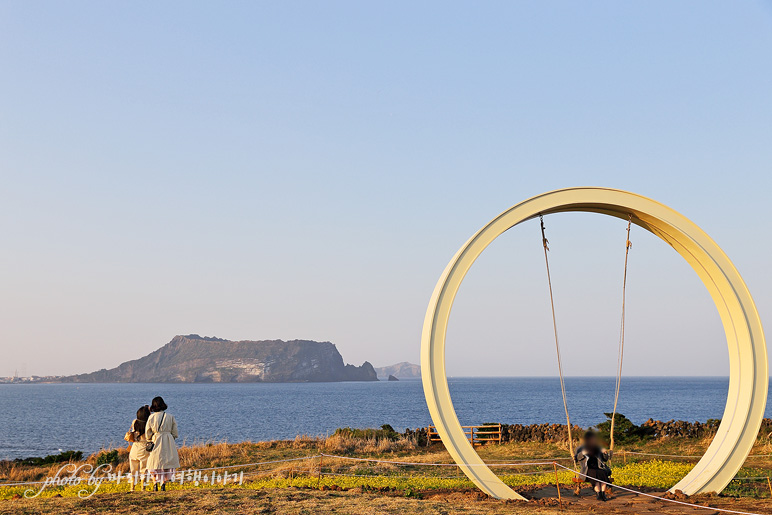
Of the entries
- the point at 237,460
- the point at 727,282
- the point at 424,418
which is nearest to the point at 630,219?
the point at 727,282

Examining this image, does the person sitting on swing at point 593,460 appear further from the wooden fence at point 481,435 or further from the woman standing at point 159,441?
the wooden fence at point 481,435

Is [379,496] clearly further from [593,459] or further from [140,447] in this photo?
[140,447]

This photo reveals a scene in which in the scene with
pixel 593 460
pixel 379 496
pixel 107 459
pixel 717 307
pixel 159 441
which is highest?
pixel 717 307

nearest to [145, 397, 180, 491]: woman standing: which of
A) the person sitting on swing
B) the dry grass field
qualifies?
the dry grass field

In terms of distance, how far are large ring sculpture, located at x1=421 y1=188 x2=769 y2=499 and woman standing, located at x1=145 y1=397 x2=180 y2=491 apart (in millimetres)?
4115

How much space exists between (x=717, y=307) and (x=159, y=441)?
975 centimetres

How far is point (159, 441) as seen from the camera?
959 centimetres

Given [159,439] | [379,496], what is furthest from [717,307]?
[159,439]

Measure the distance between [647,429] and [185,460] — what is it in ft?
55.7

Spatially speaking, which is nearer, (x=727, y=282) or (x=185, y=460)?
(x=727, y=282)

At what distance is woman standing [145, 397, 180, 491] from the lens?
31.4 ft

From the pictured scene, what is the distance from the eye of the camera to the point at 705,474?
10312 millimetres

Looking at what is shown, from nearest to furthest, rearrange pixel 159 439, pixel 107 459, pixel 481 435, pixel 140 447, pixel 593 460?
pixel 159 439, pixel 140 447, pixel 593 460, pixel 107 459, pixel 481 435

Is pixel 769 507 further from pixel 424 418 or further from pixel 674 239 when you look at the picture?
pixel 424 418
